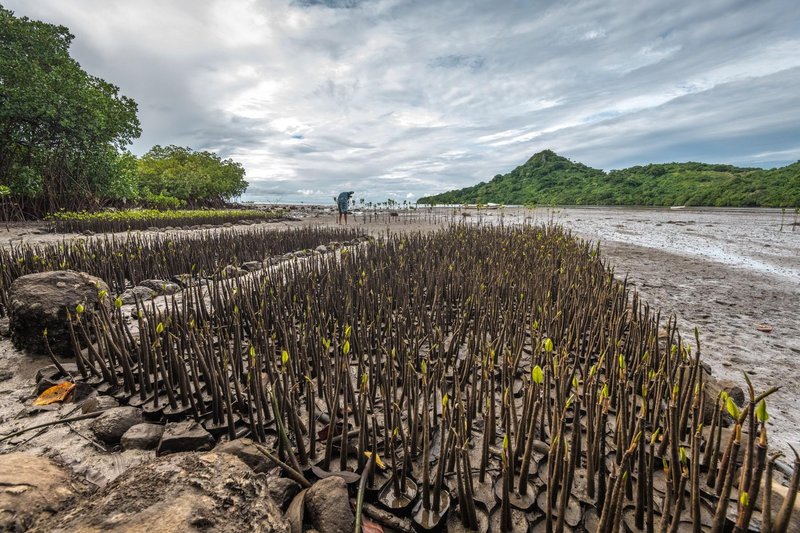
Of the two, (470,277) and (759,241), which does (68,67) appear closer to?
(470,277)

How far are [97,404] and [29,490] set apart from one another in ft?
4.27

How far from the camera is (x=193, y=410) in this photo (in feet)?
8.13

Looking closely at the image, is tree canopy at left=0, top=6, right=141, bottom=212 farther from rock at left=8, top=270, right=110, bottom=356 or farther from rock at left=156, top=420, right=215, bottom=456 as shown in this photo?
rock at left=156, top=420, right=215, bottom=456

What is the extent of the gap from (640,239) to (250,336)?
631 inches

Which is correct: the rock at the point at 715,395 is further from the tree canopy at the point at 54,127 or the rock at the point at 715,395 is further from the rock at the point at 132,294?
the tree canopy at the point at 54,127

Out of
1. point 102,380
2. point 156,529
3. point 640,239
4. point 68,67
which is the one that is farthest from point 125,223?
point 640,239

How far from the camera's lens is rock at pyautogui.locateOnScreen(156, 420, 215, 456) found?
212 cm

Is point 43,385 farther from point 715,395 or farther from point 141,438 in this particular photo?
point 715,395

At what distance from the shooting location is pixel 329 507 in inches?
62.4

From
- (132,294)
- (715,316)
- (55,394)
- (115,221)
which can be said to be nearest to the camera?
(55,394)

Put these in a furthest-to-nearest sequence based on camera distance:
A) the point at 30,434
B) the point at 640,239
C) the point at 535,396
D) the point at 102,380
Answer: the point at 640,239
the point at 102,380
the point at 30,434
the point at 535,396

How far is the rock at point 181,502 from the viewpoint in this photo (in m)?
1.14

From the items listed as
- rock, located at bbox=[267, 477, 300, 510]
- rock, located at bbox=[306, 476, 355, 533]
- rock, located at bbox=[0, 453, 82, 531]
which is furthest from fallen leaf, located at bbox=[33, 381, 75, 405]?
rock, located at bbox=[306, 476, 355, 533]

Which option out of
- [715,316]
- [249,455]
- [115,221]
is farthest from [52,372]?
[115,221]
